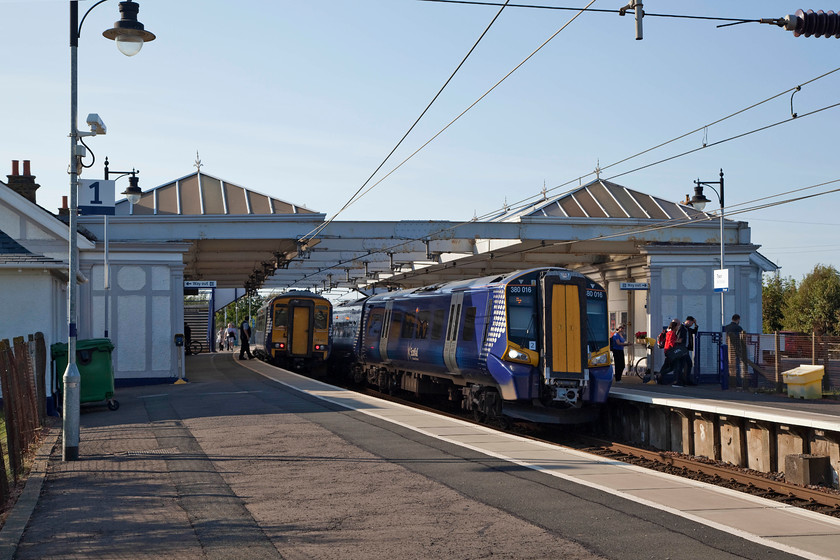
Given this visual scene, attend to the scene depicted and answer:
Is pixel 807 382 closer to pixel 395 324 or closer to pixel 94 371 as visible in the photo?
pixel 395 324

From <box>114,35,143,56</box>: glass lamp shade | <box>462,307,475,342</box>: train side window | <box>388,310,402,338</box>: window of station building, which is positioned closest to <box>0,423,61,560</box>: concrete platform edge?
<box>114,35,143,56</box>: glass lamp shade

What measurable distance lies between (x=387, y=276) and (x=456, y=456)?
106ft

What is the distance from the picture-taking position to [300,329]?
118 ft

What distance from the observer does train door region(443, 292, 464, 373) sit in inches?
808

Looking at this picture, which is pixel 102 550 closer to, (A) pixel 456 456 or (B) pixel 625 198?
(A) pixel 456 456

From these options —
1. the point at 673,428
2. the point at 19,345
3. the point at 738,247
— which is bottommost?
the point at 673,428

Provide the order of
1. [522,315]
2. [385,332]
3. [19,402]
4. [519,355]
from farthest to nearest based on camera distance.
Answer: [385,332]
[522,315]
[519,355]
[19,402]

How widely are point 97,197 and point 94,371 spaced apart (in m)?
7.91

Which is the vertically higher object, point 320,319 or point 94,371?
point 320,319

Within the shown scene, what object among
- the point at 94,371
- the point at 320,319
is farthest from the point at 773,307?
the point at 94,371

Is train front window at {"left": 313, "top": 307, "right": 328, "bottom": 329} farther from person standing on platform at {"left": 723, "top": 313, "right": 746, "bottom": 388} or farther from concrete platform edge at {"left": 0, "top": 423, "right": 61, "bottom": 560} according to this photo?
concrete platform edge at {"left": 0, "top": 423, "right": 61, "bottom": 560}

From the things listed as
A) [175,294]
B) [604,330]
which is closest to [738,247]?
[604,330]

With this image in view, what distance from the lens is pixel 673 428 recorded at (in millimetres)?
17375

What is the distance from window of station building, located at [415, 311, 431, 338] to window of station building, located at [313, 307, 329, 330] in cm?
1273
